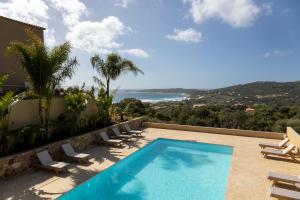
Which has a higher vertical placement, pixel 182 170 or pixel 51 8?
pixel 51 8

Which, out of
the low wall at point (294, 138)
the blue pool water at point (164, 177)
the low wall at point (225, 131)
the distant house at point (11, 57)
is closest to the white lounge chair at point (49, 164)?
the blue pool water at point (164, 177)

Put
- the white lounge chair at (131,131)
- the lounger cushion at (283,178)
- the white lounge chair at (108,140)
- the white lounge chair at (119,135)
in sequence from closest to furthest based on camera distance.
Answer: the lounger cushion at (283,178) < the white lounge chair at (108,140) < the white lounge chair at (119,135) < the white lounge chair at (131,131)

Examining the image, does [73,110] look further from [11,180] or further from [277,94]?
[277,94]

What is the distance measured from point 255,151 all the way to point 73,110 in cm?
979

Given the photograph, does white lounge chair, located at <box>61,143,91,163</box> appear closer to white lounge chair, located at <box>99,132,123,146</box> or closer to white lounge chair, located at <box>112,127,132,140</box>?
white lounge chair, located at <box>99,132,123,146</box>

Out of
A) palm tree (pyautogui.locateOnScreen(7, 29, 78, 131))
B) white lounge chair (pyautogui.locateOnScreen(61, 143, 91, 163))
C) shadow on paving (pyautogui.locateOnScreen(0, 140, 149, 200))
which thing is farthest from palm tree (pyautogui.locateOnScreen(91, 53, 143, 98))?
shadow on paving (pyautogui.locateOnScreen(0, 140, 149, 200))

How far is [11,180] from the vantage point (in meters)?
8.14

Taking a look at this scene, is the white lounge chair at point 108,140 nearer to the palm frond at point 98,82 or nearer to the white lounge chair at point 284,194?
the palm frond at point 98,82

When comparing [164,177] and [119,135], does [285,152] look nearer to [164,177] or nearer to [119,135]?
[164,177]

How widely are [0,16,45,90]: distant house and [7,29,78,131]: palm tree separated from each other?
4445mm

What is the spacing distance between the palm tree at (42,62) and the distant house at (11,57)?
4.44 metres

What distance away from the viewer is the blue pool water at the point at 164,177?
7672mm

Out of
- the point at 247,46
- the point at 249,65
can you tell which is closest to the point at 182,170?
the point at 247,46

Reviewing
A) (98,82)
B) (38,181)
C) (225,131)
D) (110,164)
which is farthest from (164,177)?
(98,82)
